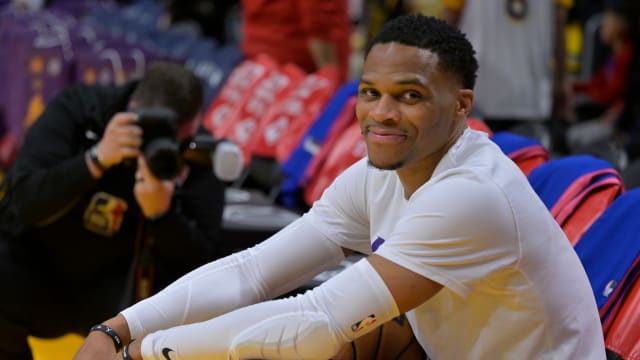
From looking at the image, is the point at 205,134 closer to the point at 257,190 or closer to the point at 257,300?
the point at 257,300

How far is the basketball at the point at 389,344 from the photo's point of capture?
236 cm

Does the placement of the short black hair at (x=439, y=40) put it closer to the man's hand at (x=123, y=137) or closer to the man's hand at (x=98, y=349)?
the man's hand at (x=98, y=349)

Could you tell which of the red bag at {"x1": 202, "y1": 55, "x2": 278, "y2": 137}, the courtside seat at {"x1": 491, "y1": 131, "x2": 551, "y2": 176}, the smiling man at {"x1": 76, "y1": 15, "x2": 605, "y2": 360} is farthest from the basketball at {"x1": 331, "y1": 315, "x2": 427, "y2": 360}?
the red bag at {"x1": 202, "y1": 55, "x2": 278, "y2": 137}

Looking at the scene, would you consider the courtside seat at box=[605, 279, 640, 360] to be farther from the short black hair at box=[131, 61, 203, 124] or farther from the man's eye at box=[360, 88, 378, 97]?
the short black hair at box=[131, 61, 203, 124]

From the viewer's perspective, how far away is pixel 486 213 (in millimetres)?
2023

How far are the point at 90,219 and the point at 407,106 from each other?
5.10ft

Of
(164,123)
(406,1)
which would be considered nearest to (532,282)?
(164,123)

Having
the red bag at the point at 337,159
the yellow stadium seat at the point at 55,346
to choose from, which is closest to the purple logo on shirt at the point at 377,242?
the yellow stadium seat at the point at 55,346

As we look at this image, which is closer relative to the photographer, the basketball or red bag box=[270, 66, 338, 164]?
the basketball

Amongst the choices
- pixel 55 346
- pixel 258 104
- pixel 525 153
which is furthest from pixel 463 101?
pixel 258 104

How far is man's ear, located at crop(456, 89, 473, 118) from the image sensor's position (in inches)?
85.1

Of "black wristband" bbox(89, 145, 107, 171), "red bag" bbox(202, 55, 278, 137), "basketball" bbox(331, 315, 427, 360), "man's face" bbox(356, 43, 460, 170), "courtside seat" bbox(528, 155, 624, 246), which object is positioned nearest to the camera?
"man's face" bbox(356, 43, 460, 170)

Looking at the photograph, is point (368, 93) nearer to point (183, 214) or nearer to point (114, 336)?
point (114, 336)

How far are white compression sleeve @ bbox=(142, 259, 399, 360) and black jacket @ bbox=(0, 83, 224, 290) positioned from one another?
124 centimetres
